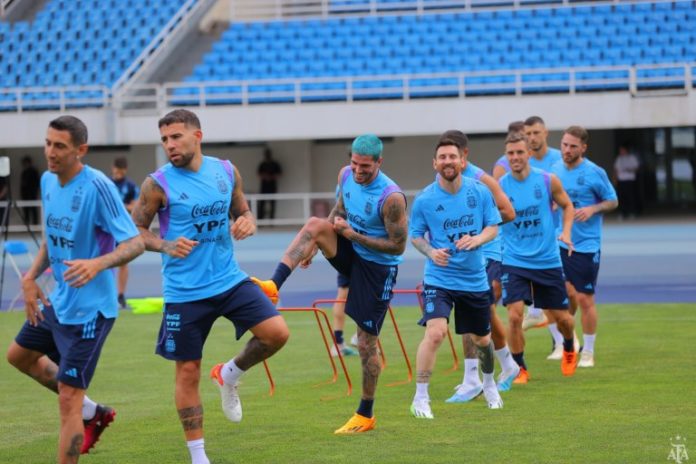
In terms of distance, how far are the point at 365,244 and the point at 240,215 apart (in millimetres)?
1200

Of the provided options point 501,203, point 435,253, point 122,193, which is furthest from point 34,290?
point 122,193

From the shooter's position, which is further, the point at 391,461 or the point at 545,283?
the point at 545,283

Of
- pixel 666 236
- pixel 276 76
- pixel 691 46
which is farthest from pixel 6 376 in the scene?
pixel 691 46

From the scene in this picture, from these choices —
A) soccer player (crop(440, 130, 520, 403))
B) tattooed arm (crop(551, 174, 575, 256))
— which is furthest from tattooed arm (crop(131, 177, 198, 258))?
tattooed arm (crop(551, 174, 575, 256))

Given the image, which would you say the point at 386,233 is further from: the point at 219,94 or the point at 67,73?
the point at 67,73

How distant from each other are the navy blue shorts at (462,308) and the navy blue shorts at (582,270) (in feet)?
9.12

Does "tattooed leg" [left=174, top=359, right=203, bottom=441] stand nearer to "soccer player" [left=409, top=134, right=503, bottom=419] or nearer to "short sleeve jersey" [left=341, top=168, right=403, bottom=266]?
"short sleeve jersey" [left=341, top=168, right=403, bottom=266]

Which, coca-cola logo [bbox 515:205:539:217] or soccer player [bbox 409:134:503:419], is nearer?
soccer player [bbox 409:134:503:419]

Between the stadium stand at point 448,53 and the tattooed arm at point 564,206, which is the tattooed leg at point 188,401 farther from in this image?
the stadium stand at point 448,53

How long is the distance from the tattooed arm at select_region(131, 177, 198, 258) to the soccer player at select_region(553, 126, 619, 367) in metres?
5.82

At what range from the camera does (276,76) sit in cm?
3356

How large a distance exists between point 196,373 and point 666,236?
22348 millimetres

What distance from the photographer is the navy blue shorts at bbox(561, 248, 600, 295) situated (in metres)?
12.4

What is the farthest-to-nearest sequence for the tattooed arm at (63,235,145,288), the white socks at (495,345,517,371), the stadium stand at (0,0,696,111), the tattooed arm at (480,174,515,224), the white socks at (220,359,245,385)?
the stadium stand at (0,0,696,111)
the white socks at (495,345,517,371)
the tattooed arm at (480,174,515,224)
the white socks at (220,359,245,385)
the tattooed arm at (63,235,145,288)
